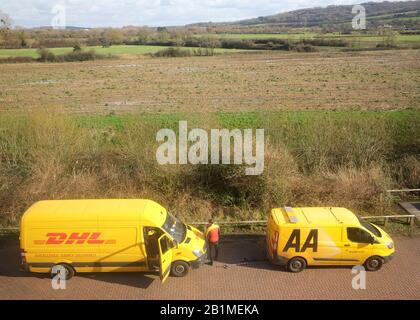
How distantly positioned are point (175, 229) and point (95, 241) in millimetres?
2238

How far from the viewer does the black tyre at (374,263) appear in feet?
36.6

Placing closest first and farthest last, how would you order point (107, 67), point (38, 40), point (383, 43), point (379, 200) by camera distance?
1. point (379, 200)
2. point (107, 67)
3. point (383, 43)
4. point (38, 40)

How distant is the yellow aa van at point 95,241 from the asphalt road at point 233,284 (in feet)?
1.25

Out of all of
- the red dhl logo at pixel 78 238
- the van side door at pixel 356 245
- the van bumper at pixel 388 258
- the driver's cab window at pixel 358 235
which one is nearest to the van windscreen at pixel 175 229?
the red dhl logo at pixel 78 238

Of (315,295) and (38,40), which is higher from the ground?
(38,40)

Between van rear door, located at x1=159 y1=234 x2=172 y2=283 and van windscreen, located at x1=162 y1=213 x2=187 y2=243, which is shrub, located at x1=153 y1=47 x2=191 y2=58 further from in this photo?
van rear door, located at x1=159 y1=234 x2=172 y2=283

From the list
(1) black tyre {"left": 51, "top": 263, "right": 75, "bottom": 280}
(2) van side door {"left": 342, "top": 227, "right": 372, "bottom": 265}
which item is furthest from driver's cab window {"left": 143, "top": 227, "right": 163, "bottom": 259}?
(2) van side door {"left": 342, "top": 227, "right": 372, "bottom": 265}

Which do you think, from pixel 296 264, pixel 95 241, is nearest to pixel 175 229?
pixel 95 241

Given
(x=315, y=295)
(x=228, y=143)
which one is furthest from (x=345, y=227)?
(x=228, y=143)

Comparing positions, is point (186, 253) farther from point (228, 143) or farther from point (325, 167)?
point (325, 167)

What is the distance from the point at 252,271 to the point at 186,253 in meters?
1.96

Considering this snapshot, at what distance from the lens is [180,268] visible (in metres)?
11.0
